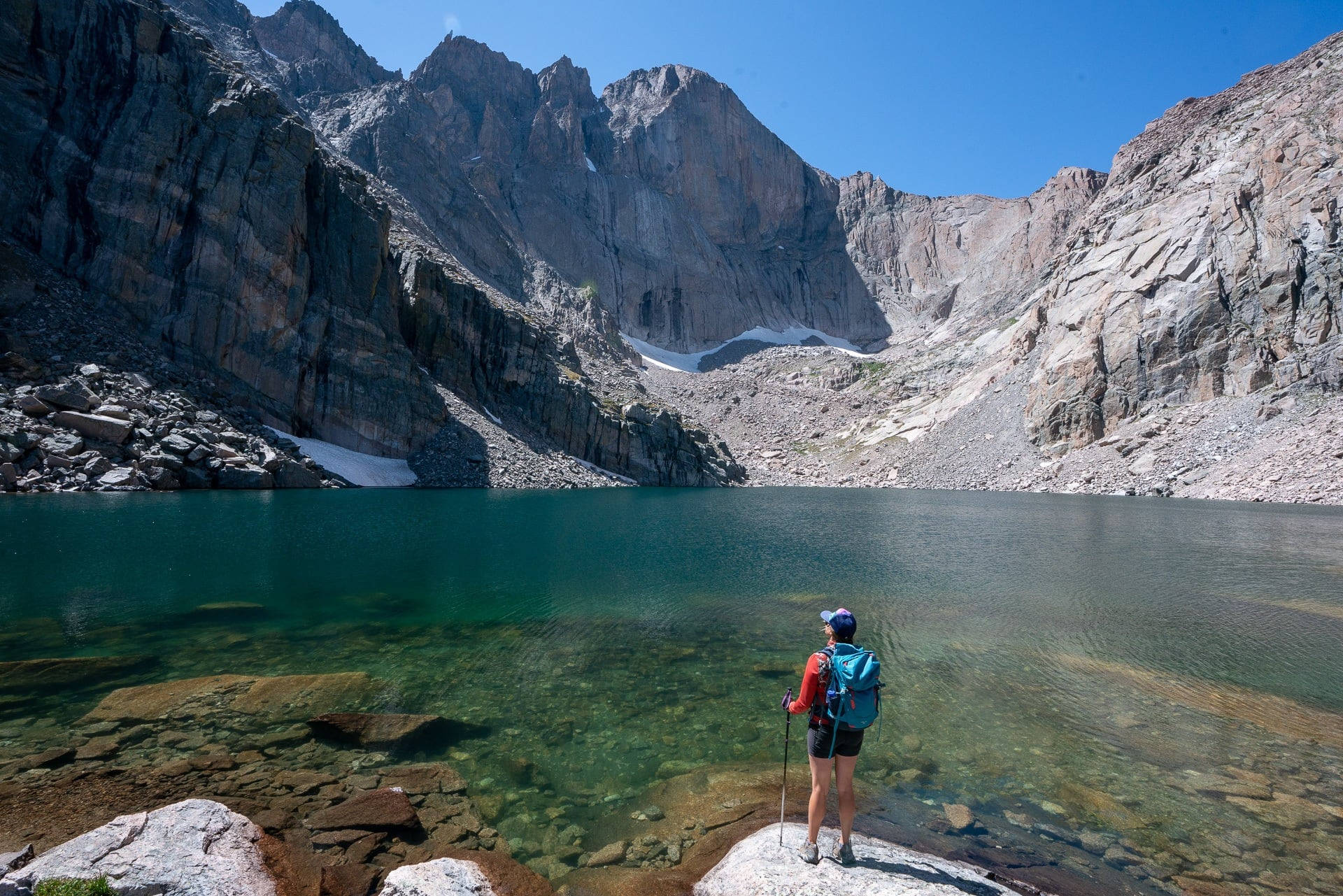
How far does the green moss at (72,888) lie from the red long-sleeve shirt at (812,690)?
19.1ft

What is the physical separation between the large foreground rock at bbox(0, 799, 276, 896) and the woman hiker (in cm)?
505

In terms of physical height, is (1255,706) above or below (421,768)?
above

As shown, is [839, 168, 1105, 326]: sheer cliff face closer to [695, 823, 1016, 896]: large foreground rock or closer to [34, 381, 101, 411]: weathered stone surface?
[34, 381, 101, 411]: weathered stone surface

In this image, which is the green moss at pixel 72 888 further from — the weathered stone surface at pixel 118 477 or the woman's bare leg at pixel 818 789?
the weathered stone surface at pixel 118 477

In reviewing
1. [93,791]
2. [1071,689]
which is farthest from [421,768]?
[1071,689]

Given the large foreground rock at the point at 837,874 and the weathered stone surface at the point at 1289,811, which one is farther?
the weathered stone surface at the point at 1289,811

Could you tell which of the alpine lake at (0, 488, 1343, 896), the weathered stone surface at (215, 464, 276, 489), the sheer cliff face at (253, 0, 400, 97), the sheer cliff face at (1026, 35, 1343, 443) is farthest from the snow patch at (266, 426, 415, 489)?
the sheer cliff face at (253, 0, 400, 97)

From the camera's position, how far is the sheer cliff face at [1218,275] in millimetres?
68750

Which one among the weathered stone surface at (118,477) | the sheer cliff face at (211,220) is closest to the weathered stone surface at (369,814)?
the weathered stone surface at (118,477)

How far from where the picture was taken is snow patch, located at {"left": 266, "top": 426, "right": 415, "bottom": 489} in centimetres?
5797

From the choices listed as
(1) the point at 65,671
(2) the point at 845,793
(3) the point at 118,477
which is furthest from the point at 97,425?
(2) the point at 845,793

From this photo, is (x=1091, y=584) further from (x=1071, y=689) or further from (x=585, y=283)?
(x=585, y=283)

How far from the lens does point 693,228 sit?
17462 centimetres

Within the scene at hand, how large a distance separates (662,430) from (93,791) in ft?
276
